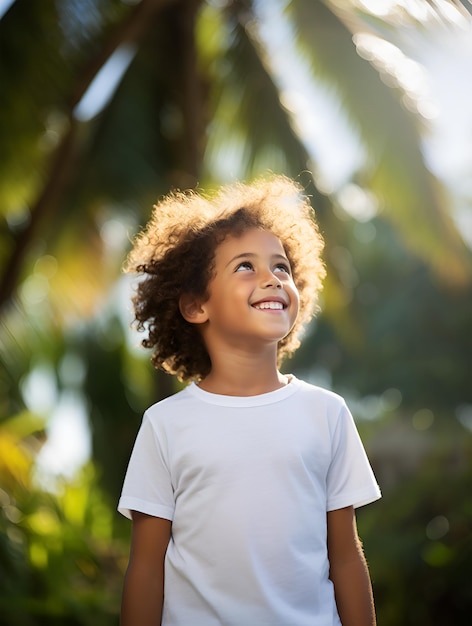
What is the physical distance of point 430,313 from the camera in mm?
16891

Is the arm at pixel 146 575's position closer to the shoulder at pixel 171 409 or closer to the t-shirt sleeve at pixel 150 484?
the t-shirt sleeve at pixel 150 484

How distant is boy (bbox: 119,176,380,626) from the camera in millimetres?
2266

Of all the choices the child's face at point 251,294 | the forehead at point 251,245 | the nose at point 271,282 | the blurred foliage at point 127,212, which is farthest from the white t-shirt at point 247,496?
the blurred foliage at point 127,212

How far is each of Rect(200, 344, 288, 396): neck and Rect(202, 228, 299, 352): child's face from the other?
37mm

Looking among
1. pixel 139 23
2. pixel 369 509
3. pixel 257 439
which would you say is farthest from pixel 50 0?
pixel 369 509

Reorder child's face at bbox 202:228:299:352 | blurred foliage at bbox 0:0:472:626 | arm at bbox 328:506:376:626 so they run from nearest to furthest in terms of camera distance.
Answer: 1. arm at bbox 328:506:376:626
2. child's face at bbox 202:228:299:352
3. blurred foliage at bbox 0:0:472:626

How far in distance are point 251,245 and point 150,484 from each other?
26.5 inches

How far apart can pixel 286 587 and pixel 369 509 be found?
10.4m

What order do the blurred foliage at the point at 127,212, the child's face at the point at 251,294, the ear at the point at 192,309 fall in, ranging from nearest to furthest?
the child's face at the point at 251,294, the ear at the point at 192,309, the blurred foliage at the point at 127,212

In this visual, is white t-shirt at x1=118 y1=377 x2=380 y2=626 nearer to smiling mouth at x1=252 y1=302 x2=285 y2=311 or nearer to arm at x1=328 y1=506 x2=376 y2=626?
arm at x1=328 y1=506 x2=376 y2=626

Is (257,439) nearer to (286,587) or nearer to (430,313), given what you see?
(286,587)

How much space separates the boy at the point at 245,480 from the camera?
227 cm

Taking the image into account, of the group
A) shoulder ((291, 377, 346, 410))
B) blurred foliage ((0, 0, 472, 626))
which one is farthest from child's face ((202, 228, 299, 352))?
blurred foliage ((0, 0, 472, 626))

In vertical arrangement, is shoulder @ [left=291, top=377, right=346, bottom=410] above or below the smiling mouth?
below
